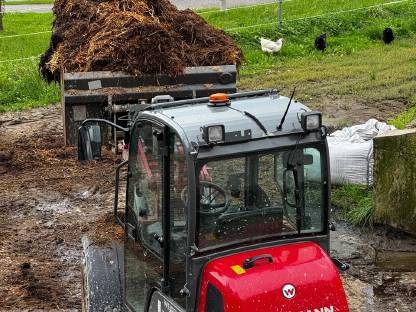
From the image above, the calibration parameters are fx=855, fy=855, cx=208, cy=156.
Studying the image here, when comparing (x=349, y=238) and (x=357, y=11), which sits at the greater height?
(x=357, y=11)

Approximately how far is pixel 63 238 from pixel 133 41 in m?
2.91

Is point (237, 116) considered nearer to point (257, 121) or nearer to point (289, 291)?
point (257, 121)

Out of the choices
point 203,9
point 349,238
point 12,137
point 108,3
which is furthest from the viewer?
point 203,9

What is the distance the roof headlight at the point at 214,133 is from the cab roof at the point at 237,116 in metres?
0.09

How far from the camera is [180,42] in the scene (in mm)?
11781

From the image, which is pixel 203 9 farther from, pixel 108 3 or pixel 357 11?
pixel 108 3

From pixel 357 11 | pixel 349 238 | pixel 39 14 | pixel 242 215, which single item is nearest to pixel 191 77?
pixel 349 238

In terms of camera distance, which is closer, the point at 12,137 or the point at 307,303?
the point at 307,303

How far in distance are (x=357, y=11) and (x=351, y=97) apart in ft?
23.3

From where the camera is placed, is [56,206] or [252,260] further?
[56,206]

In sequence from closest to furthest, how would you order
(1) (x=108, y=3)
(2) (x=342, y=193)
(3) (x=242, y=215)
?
(3) (x=242, y=215) → (2) (x=342, y=193) → (1) (x=108, y=3)

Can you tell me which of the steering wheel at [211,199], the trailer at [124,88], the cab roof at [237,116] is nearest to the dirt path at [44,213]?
the trailer at [124,88]

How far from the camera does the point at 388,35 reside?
2039 centimetres

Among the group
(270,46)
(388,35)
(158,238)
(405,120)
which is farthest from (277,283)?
(388,35)
